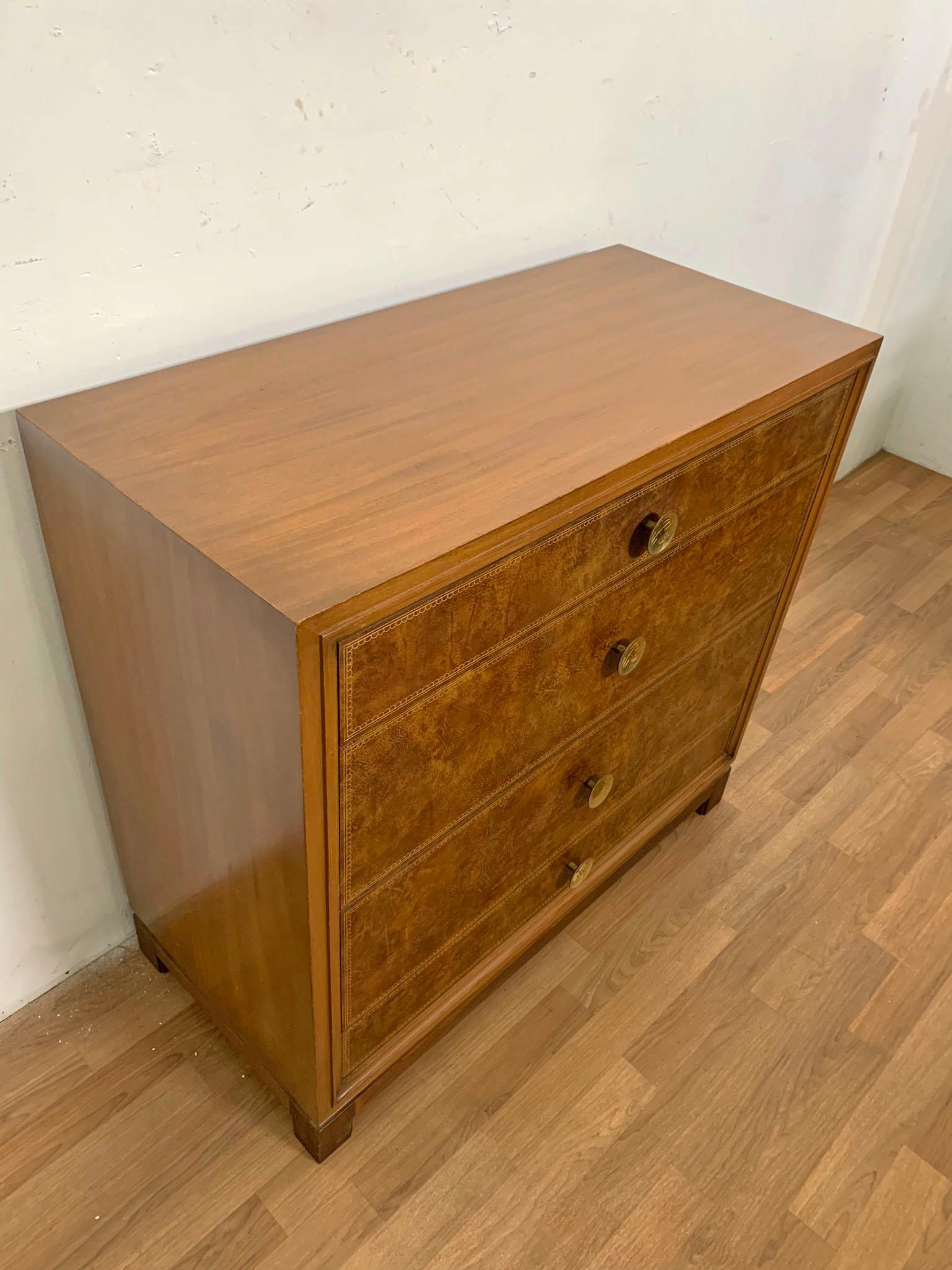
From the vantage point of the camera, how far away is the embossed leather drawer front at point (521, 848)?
3.34 feet

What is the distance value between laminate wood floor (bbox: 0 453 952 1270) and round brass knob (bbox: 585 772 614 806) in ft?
1.20

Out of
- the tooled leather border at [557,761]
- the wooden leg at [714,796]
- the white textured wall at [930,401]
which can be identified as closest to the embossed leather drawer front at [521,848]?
the tooled leather border at [557,761]

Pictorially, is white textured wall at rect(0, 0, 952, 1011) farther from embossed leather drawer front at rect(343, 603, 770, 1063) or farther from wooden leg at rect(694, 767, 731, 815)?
wooden leg at rect(694, 767, 731, 815)

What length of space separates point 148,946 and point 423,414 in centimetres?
88

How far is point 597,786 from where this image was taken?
3.97 ft

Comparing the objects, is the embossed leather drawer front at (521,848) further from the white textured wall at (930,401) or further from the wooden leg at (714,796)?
the white textured wall at (930,401)

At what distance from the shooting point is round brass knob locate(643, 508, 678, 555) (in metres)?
0.97

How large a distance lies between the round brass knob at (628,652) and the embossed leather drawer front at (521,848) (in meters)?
0.10

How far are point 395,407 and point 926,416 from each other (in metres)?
2.25

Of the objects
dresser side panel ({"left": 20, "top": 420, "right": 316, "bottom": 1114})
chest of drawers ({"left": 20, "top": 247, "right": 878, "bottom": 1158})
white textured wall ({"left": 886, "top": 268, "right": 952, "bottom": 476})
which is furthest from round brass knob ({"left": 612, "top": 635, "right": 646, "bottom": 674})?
white textured wall ({"left": 886, "top": 268, "right": 952, "bottom": 476})

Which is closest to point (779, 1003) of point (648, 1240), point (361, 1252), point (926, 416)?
point (648, 1240)

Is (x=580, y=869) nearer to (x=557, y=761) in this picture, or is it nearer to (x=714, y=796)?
(x=557, y=761)

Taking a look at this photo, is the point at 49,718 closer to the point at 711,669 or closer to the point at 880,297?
the point at 711,669

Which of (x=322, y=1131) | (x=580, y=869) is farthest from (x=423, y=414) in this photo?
(x=322, y=1131)
